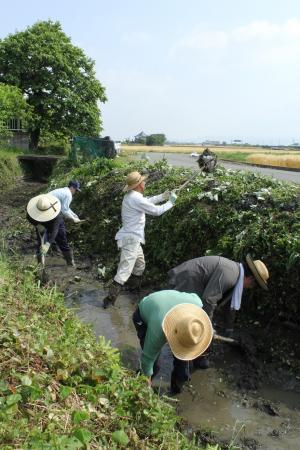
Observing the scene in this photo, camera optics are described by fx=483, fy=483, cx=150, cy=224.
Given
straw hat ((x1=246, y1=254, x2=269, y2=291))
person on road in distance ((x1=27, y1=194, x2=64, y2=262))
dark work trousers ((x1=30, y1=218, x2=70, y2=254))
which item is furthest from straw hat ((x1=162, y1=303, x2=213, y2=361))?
dark work trousers ((x1=30, y1=218, x2=70, y2=254))

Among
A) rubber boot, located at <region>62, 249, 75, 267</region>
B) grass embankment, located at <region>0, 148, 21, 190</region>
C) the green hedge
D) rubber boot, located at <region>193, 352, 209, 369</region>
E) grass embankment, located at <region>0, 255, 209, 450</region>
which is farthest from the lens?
grass embankment, located at <region>0, 148, 21, 190</region>

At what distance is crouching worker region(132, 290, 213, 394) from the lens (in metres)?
3.98

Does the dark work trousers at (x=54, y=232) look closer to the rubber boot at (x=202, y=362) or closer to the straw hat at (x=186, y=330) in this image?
the rubber boot at (x=202, y=362)

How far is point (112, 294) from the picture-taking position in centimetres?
746

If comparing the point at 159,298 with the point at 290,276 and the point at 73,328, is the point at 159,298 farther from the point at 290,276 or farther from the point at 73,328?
the point at 290,276

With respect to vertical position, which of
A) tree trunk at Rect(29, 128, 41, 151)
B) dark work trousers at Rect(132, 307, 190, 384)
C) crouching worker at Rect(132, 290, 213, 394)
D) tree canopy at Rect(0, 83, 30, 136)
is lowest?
dark work trousers at Rect(132, 307, 190, 384)

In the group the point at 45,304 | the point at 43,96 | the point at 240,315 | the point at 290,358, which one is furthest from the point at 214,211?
the point at 43,96

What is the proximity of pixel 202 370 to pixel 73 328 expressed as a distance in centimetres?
177

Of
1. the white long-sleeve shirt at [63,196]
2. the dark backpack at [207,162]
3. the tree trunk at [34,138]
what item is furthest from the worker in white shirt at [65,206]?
the tree trunk at [34,138]

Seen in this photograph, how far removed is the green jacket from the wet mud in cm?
36

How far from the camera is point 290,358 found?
5.91 m

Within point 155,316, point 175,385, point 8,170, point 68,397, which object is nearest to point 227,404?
point 175,385

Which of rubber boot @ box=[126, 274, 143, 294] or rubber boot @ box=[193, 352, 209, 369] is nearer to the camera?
rubber boot @ box=[193, 352, 209, 369]

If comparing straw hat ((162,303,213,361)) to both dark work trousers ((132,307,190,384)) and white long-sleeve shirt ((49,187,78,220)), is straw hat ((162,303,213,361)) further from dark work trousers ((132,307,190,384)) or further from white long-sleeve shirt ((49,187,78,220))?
white long-sleeve shirt ((49,187,78,220))
